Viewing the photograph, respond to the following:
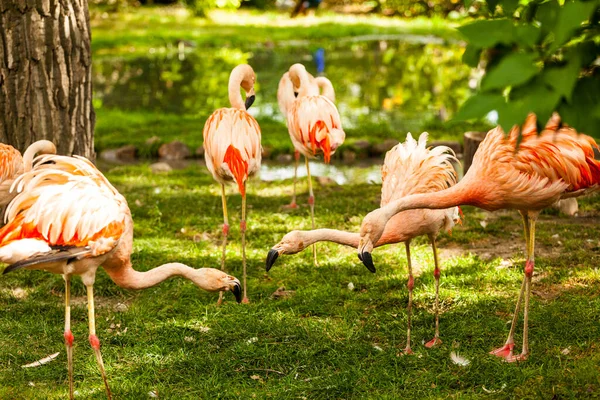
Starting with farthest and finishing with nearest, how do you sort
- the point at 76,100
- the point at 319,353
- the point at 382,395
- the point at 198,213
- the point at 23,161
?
1. the point at 198,213
2. the point at 76,100
3. the point at 23,161
4. the point at 319,353
5. the point at 382,395

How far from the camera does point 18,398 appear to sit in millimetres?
3957

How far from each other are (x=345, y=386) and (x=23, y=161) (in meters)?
2.92

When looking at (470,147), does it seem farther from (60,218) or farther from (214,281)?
(60,218)

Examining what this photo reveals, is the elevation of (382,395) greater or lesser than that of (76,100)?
lesser

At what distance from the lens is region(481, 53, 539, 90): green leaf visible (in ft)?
6.57

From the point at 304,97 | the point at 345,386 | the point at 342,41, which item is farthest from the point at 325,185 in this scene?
the point at 342,41

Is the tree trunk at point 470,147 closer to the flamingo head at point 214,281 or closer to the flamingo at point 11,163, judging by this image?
the flamingo head at point 214,281

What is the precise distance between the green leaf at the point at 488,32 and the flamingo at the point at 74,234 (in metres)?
2.40

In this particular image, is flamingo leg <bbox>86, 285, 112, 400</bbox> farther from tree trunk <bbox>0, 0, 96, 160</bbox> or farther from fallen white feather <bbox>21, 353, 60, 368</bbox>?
tree trunk <bbox>0, 0, 96, 160</bbox>

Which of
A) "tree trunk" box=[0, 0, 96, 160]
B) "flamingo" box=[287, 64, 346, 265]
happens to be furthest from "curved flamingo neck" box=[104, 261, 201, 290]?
"tree trunk" box=[0, 0, 96, 160]

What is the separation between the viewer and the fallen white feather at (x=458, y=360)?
4250mm

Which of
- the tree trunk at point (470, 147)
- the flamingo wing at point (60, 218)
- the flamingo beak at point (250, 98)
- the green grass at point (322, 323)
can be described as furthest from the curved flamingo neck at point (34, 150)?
the tree trunk at point (470, 147)

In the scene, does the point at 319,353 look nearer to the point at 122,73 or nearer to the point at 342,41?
the point at 122,73

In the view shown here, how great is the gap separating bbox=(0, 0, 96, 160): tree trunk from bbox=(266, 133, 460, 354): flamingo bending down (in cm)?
257
